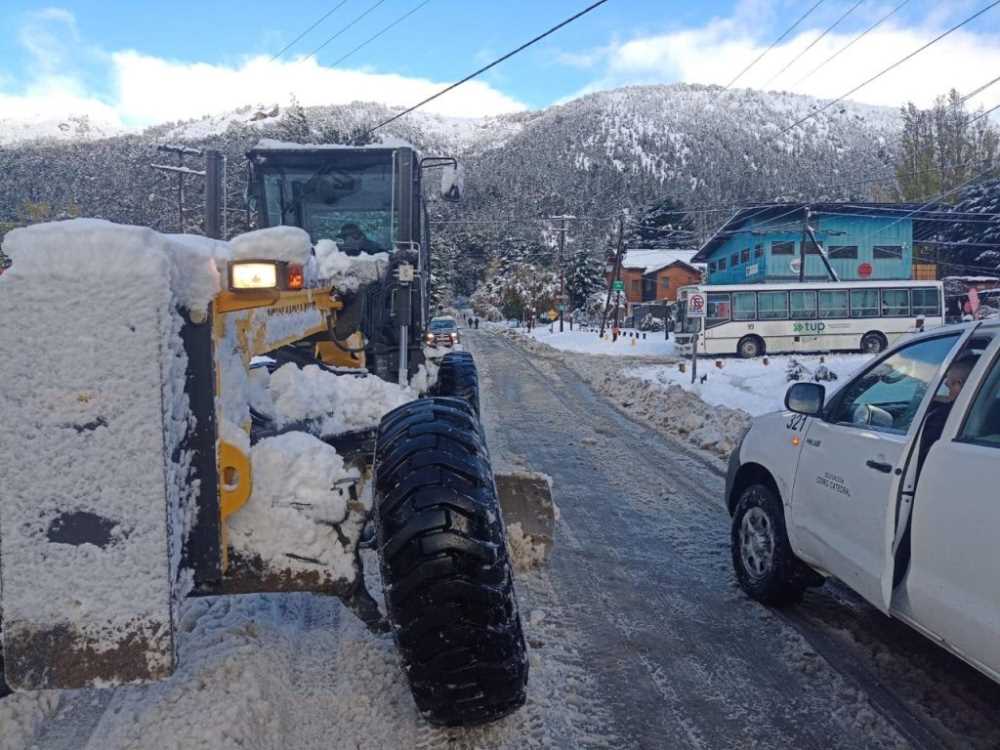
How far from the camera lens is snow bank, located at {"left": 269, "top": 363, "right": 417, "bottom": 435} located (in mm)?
3744

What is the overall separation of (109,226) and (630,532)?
485cm

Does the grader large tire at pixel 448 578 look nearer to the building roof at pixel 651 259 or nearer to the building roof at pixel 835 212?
the building roof at pixel 835 212

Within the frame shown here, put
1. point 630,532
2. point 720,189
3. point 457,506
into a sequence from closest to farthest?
point 457,506 < point 630,532 < point 720,189

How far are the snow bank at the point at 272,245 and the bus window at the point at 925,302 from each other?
33509mm

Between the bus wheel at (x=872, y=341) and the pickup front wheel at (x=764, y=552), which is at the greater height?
the bus wheel at (x=872, y=341)

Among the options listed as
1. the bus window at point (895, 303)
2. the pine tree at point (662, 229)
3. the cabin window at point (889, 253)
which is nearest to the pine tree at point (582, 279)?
the pine tree at point (662, 229)

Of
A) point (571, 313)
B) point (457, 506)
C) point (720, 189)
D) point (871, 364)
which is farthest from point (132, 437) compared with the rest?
point (720, 189)

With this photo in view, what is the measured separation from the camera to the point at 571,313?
229 ft

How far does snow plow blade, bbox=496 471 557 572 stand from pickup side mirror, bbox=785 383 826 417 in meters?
1.56

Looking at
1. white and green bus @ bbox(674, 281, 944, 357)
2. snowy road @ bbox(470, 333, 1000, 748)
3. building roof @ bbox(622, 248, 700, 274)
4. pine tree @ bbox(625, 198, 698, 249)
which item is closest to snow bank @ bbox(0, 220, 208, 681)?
snowy road @ bbox(470, 333, 1000, 748)

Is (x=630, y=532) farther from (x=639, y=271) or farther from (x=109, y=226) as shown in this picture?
(x=639, y=271)

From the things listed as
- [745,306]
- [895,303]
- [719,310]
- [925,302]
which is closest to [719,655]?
[719,310]

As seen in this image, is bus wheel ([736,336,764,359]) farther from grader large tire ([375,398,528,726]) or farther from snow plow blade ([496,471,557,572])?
grader large tire ([375,398,528,726])

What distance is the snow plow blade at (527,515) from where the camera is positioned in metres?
4.86
